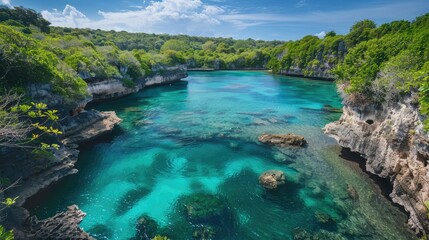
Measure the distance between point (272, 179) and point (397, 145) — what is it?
9.24 m

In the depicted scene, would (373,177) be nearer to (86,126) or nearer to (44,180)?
(44,180)

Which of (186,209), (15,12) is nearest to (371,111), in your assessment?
(186,209)

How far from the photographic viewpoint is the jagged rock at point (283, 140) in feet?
89.9

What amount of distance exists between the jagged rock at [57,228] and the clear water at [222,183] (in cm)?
82

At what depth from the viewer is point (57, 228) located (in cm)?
1475

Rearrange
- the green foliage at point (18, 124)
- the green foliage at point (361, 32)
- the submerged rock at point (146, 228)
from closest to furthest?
the green foliage at point (18, 124)
the submerged rock at point (146, 228)
the green foliage at point (361, 32)

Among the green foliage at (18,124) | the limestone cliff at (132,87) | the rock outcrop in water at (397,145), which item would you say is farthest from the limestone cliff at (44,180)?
the rock outcrop in water at (397,145)

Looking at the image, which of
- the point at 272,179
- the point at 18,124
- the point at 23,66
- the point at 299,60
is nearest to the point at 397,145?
the point at 272,179

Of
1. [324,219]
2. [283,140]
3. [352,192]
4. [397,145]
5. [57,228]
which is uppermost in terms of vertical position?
[397,145]

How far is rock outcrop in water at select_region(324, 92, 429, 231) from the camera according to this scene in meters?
15.2

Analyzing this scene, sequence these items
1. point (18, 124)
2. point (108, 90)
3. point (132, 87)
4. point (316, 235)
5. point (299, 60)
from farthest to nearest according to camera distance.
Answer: point (299, 60)
point (132, 87)
point (108, 90)
point (316, 235)
point (18, 124)

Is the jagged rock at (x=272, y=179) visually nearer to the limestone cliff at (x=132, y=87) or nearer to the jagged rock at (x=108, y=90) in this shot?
the limestone cliff at (x=132, y=87)

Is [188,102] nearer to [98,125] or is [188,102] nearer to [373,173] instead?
[98,125]

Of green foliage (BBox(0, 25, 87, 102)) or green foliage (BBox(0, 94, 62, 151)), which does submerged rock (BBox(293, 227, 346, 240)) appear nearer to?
green foliage (BBox(0, 94, 62, 151))
